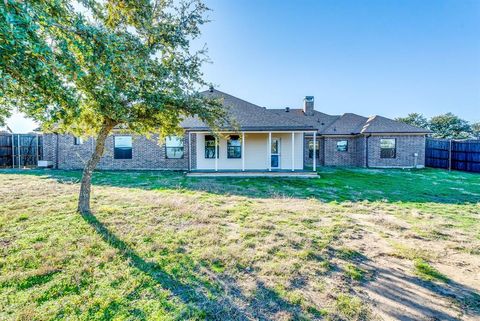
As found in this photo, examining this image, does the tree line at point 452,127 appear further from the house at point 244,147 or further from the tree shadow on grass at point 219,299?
the tree shadow on grass at point 219,299

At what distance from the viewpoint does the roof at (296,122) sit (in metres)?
13.7

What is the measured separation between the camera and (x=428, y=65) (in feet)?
58.1

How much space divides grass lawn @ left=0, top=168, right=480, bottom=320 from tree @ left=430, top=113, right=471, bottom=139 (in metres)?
36.6

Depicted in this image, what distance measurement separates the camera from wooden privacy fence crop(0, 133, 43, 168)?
1662 cm

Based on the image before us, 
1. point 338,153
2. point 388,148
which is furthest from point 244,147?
point 388,148

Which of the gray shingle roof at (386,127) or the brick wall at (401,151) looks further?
the brick wall at (401,151)

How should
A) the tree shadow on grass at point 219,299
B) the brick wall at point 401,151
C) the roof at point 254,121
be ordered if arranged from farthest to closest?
1. the brick wall at point 401,151
2. the roof at point 254,121
3. the tree shadow on grass at point 219,299

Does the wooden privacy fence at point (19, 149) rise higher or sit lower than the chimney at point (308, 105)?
lower

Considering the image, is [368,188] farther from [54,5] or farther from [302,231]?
[54,5]

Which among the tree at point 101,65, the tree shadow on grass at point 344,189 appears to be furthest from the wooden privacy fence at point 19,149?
the tree at point 101,65

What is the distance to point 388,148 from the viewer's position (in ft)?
57.5

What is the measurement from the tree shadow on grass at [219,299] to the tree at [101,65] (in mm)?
2632

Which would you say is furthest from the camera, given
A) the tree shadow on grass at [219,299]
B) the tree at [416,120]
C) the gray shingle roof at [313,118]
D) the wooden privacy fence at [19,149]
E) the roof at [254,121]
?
the tree at [416,120]

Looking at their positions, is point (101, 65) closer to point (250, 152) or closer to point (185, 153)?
point (250, 152)
